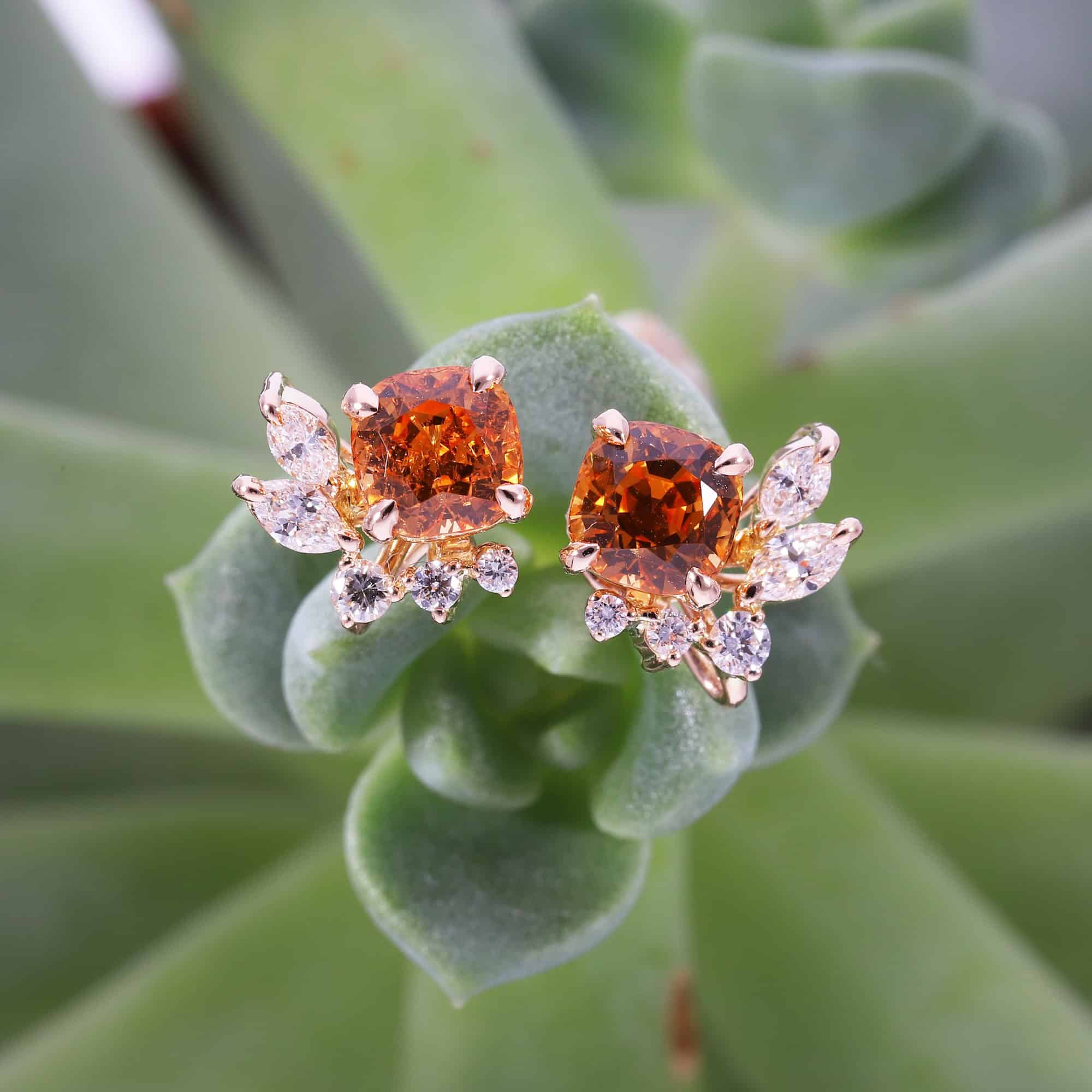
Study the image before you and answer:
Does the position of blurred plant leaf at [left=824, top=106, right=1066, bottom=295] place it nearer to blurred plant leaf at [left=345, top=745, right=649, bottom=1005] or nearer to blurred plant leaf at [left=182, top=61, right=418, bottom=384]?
blurred plant leaf at [left=182, top=61, right=418, bottom=384]

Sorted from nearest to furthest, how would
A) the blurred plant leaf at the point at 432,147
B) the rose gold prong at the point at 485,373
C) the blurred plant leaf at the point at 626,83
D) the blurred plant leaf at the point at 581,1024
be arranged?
the rose gold prong at the point at 485,373, the blurred plant leaf at the point at 581,1024, the blurred plant leaf at the point at 432,147, the blurred plant leaf at the point at 626,83

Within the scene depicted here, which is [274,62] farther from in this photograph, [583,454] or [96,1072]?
[96,1072]

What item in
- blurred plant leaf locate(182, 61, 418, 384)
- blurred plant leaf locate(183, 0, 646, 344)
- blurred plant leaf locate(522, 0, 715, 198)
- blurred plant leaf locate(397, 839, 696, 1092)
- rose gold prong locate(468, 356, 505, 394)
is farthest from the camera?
blurred plant leaf locate(182, 61, 418, 384)

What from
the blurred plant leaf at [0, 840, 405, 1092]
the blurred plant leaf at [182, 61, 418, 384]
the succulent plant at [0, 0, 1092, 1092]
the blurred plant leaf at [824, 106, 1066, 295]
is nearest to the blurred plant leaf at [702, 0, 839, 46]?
the succulent plant at [0, 0, 1092, 1092]

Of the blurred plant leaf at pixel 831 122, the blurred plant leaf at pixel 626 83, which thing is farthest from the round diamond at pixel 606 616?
the blurred plant leaf at pixel 626 83

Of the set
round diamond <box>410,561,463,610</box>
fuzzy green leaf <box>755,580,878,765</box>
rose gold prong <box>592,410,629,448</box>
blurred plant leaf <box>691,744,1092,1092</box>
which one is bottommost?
blurred plant leaf <box>691,744,1092,1092</box>

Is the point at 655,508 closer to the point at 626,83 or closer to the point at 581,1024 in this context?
the point at 581,1024

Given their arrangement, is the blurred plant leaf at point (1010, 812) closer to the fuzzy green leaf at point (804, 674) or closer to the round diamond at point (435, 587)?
the fuzzy green leaf at point (804, 674)
